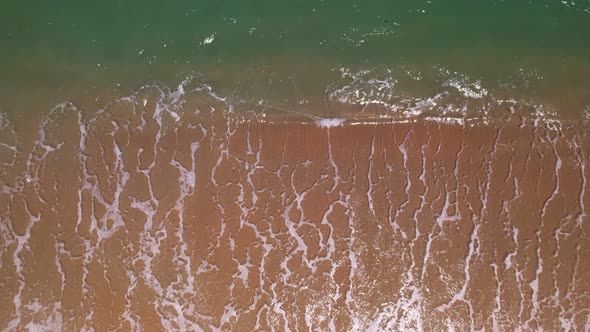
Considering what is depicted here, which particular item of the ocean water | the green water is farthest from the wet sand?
the green water

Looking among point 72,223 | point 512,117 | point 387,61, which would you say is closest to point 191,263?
point 72,223

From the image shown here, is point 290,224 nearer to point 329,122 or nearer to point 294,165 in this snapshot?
point 294,165

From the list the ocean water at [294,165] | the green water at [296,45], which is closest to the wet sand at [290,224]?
the ocean water at [294,165]

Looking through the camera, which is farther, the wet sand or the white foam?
the white foam

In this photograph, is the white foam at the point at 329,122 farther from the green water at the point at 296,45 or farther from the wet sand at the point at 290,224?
the green water at the point at 296,45

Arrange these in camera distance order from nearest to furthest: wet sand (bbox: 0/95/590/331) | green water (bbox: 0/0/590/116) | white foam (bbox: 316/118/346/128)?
wet sand (bbox: 0/95/590/331), white foam (bbox: 316/118/346/128), green water (bbox: 0/0/590/116)

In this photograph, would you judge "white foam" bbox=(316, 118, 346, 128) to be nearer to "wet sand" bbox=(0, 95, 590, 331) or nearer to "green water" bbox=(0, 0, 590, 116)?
"wet sand" bbox=(0, 95, 590, 331)

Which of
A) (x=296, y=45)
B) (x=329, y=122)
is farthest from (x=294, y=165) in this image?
(x=296, y=45)
